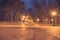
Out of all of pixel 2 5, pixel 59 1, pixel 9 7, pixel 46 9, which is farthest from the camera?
pixel 2 5

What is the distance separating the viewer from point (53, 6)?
4488cm

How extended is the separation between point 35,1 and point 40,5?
551 cm

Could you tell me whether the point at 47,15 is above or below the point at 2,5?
below

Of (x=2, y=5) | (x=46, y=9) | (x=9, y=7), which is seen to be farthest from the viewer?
(x=2, y=5)

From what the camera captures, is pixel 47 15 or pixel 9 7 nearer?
pixel 47 15

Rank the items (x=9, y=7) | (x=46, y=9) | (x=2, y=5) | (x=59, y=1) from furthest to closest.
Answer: (x=2, y=5), (x=9, y=7), (x=46, y=9), (x=59, y=1)

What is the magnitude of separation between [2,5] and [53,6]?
20.9 m

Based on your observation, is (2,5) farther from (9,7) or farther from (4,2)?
(9,7)

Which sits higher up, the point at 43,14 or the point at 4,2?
the point at 4,2

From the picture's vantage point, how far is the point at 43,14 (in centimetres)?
4888

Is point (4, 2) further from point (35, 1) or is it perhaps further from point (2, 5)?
point (35, 1)

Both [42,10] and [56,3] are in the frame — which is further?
[42,10]

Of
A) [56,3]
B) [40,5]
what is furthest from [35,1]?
[56,3]

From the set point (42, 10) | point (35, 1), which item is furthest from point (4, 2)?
point (42, 10)
